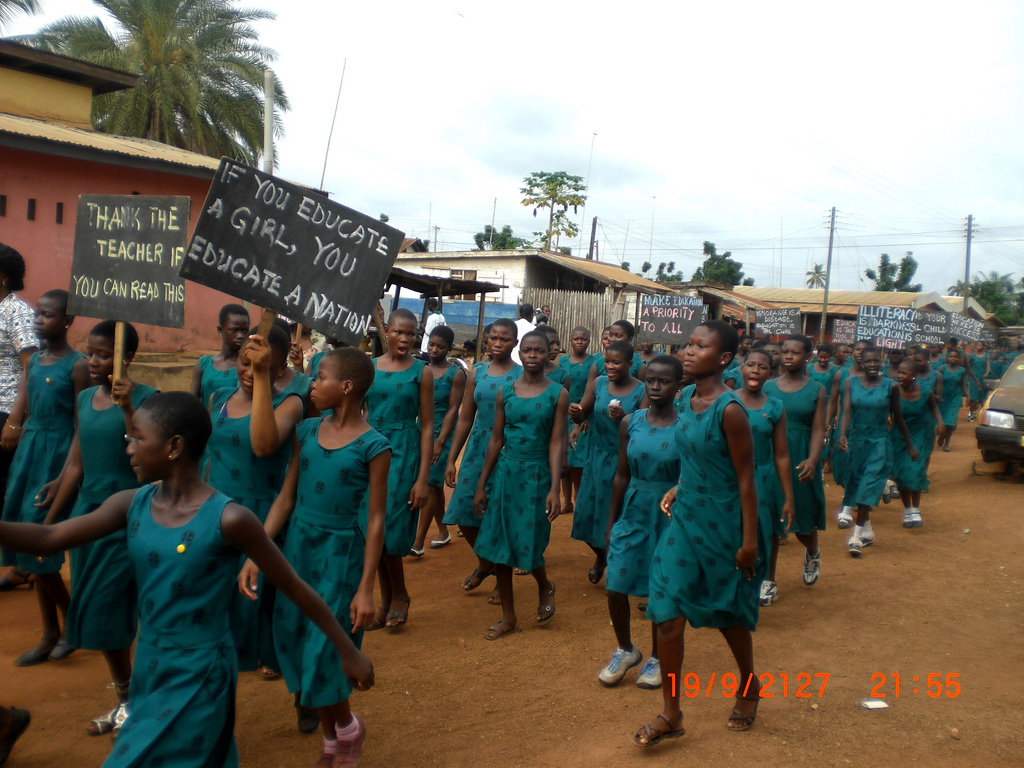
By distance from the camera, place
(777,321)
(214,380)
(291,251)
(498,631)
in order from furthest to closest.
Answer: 1. (777,321)
2. (498,631)
3. (214,380)
4. (291,251)

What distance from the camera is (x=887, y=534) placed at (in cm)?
868

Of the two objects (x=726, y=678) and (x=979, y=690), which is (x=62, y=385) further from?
(x=979, y=690)

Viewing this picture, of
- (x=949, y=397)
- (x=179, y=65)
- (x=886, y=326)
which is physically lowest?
(x=949, y=397)

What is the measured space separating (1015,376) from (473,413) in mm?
10578

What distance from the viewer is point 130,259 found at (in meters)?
4.44

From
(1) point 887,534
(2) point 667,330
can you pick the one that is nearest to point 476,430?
(1) point 887,534

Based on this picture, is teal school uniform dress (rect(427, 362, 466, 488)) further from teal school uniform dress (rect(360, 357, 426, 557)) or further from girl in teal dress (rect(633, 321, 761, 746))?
girl in teal dress (rect(633, 321, 761, 746))

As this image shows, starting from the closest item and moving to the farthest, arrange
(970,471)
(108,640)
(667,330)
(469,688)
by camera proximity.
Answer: (108,640), (469,688), (667,330), (970,471)

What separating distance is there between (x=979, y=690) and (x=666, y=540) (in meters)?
2.30

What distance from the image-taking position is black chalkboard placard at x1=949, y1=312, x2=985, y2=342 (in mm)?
18125

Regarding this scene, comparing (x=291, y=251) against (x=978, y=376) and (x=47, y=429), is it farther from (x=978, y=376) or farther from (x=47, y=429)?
(x=978, y=376)

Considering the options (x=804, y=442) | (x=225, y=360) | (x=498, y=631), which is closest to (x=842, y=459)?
(x=804, y=442)

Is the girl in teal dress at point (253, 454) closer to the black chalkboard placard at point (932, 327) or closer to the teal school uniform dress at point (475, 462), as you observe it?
the teal school uniform dress at point (475, 462)

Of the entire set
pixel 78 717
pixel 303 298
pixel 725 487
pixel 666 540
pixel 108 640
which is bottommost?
pixel 78 717
